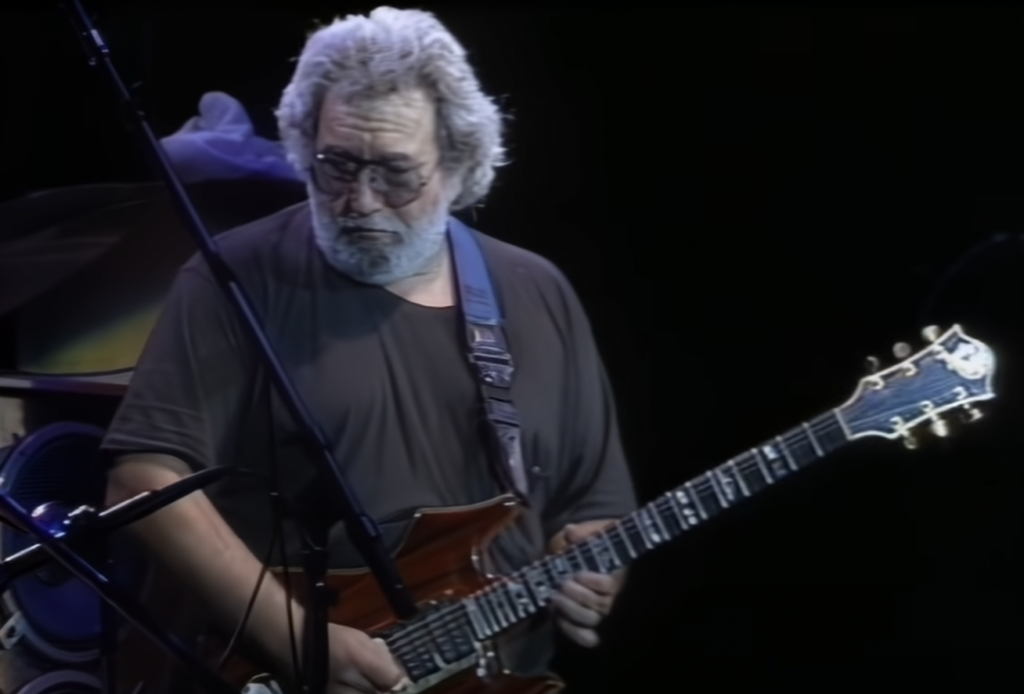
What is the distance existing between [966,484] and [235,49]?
1148 mm

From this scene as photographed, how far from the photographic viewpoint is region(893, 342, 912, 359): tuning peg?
66.3 inches

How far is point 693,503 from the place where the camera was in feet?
5.37

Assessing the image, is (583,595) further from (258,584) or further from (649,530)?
(258,584)

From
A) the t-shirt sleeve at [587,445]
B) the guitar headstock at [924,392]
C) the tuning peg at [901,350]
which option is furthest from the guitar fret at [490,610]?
the tuning peg at [901,350]

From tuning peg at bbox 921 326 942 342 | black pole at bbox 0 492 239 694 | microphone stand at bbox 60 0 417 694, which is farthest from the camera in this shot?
tuning peg at bbox 921 326 942 342

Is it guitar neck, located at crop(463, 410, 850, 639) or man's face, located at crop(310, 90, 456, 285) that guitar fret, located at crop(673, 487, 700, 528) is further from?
man's face, located at crop(310, 90, 456, 285)

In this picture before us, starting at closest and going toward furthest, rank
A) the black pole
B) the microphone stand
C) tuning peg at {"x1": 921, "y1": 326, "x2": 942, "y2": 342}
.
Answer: the black pole
the microphone stand
tuning peg at {"x1": 921, "y1": 326, "x2": 942, "y2": 342}

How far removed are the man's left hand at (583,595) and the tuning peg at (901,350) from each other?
1.45ft

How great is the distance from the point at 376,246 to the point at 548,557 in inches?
18.0

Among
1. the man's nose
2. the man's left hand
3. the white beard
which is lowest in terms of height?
the man's left hand

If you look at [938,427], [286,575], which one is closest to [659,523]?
[938,427]

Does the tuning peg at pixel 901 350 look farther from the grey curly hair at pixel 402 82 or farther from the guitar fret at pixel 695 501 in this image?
the grey curly hair at pixel 402 82

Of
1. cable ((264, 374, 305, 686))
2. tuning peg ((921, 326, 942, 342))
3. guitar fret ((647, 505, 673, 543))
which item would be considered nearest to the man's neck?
cable ((264, 374, 305, 686))

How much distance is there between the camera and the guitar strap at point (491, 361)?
163cm
